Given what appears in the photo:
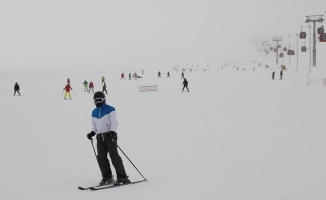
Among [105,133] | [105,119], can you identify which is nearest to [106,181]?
[105,133]

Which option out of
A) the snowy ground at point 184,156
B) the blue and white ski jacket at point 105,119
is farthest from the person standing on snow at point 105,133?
the snowy ground at point 184,156

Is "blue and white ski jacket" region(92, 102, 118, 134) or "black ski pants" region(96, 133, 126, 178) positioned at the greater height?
"blue and white ski jacket" region(92, 102, 118, 134)

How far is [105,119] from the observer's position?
573 cm

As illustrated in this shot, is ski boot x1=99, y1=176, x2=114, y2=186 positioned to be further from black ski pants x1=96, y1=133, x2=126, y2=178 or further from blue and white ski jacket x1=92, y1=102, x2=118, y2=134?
blue and white ski jacket x1=92, y1=102, x2=118, y2=134

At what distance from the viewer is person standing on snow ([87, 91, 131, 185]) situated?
5.68 meters

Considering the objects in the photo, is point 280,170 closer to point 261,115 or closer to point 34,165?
point 34,165

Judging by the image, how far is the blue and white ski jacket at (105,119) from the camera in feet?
18.6

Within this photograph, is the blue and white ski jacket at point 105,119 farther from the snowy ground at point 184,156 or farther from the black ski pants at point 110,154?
the snowy ground at point 184,156

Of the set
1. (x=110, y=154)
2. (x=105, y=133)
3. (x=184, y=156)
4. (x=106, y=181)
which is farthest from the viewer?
(x=184, y=156)

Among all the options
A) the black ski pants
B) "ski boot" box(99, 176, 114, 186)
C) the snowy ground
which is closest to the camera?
the snowy ground

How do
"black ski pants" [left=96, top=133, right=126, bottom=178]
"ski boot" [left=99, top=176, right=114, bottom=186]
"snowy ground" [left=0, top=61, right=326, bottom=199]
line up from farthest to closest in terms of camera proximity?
1. "ski boot" [left=99, top=176, right=114, bottom=186]
2. "black ski pants" [left=96, top=133, right=126, bottom=178]
3. "snowy ground" [left=0, top=61, right=326, bottom=199]

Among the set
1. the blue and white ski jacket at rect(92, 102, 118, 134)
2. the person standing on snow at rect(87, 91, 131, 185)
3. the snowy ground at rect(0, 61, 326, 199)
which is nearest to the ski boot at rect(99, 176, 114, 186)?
the person standing on snow at rect(87, 91, 131, 185)

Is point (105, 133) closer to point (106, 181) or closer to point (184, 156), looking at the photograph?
point (106, 181)

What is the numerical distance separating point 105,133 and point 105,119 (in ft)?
0.74
